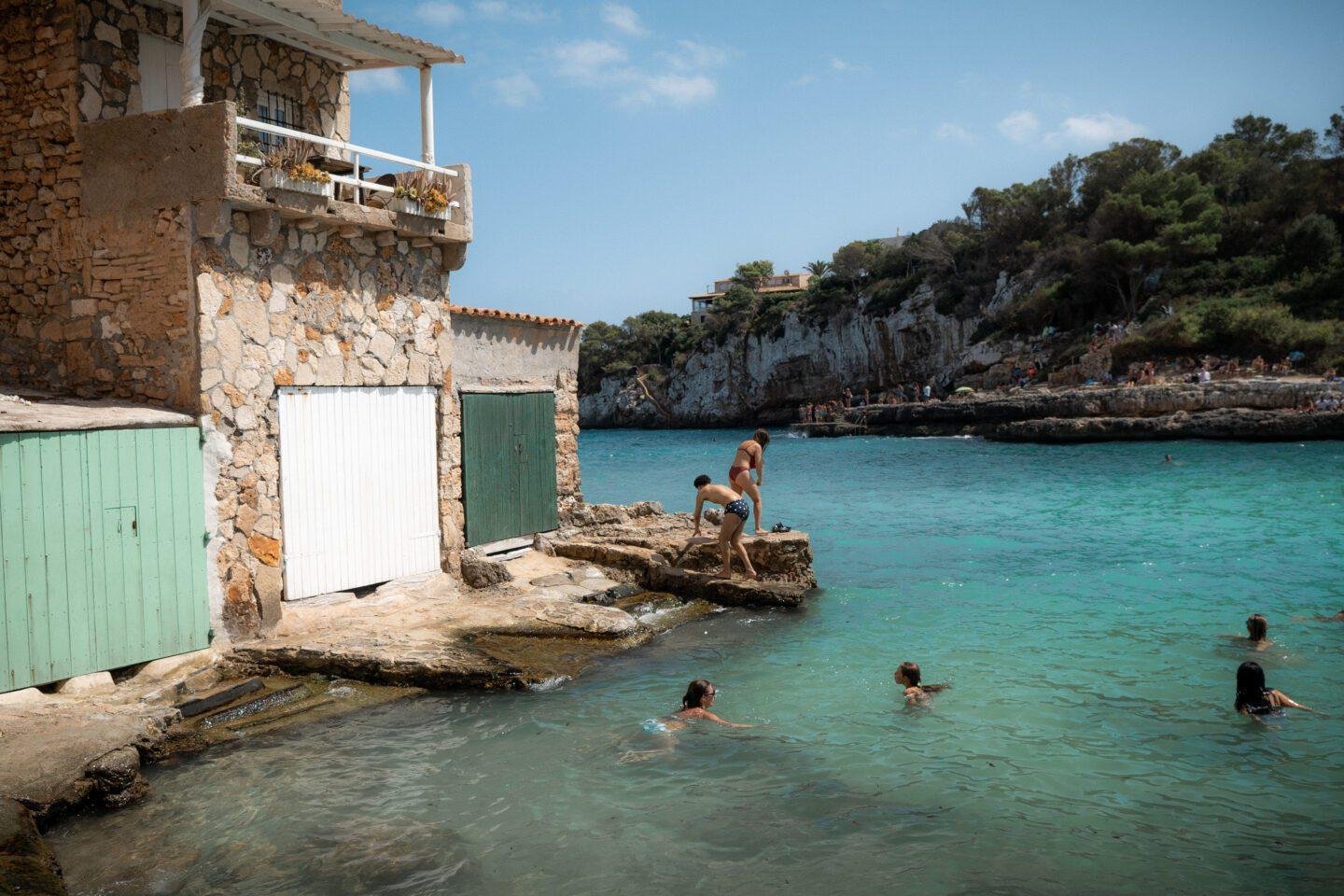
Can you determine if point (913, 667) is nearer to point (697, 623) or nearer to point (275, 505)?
point (697, 623)

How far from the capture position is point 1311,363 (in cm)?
4453

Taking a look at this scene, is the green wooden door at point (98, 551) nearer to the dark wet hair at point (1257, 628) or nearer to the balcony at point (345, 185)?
the balcony at point (345, 185)

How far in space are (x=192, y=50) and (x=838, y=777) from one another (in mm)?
8900

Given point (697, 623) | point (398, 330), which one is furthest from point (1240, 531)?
point (398, 330)

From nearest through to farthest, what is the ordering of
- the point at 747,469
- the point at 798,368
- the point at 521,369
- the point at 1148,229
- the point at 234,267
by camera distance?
the point at 234,267, the point at 747,469, the point at 521,369, the point at 1148,229, the point at 798,368

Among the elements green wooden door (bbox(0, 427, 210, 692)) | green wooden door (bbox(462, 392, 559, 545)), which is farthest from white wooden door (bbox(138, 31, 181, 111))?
green wooden door (bbox(462, 392, 559, 545))

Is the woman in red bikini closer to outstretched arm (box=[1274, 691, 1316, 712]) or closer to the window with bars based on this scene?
outstretched arm (box=[1274, 691, 1316, 712])

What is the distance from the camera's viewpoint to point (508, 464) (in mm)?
13797

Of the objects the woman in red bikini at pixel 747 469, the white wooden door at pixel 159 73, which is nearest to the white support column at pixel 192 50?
the white wooden door at pixel 159 73

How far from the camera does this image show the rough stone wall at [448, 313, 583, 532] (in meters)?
13.3

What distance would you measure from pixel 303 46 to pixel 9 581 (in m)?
7.26

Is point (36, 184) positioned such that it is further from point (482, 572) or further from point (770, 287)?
point (770, 287)

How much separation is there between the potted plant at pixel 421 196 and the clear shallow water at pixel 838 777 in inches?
223

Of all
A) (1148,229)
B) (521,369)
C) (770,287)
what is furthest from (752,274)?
(521,369)
